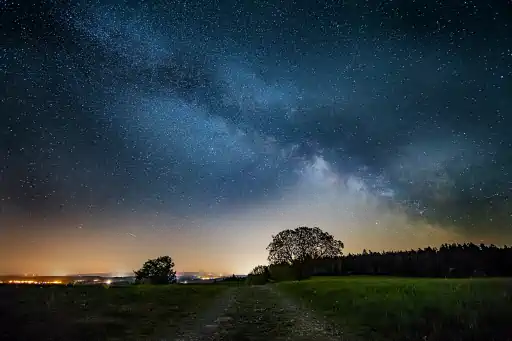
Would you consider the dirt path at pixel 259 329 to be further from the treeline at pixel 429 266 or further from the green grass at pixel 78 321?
the treeline at pixel 429 266

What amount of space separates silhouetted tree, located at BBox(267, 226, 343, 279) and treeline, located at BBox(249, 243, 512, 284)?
21.4 inches

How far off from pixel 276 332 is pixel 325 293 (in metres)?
22.5

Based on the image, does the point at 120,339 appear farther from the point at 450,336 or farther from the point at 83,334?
the point at 450,336

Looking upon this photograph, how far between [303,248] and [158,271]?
57893 mm

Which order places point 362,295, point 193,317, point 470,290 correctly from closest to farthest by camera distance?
point 193,317 → point 470,290 → point 362,295

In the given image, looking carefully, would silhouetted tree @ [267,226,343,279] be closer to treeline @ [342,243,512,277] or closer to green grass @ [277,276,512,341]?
treeline @ [342,243,512,277]

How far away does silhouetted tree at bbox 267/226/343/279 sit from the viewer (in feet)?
310

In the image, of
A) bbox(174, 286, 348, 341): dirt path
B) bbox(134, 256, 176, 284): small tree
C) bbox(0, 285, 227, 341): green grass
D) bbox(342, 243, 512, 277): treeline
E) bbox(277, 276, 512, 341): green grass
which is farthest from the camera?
bbox(134, 256, 176, 284): small tree

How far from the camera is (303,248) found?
9525 cm

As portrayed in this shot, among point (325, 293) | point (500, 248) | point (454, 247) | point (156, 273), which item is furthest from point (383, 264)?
point (325, 293)

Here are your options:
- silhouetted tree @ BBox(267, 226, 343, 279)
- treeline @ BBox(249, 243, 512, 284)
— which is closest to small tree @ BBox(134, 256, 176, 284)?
treeline @ BBox(249, 243, 512, 284)

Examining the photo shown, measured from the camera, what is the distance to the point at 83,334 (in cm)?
1531

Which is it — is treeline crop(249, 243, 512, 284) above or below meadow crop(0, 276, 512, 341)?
above

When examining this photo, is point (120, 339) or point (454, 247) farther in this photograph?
point (454, 247)
